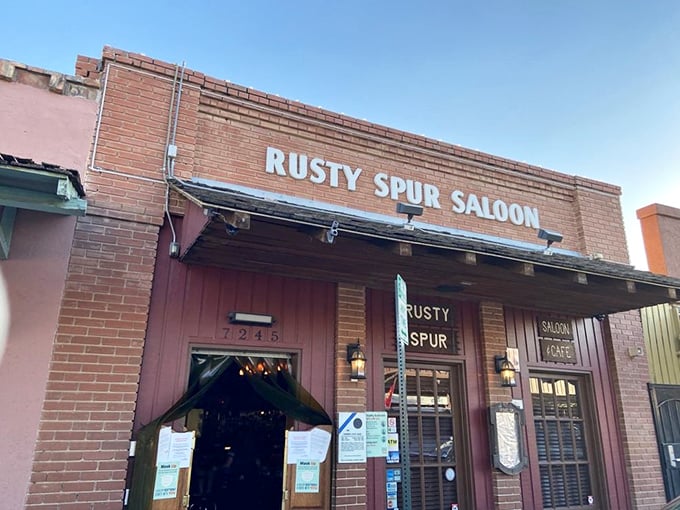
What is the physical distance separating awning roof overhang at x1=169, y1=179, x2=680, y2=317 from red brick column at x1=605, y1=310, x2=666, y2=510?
879mm

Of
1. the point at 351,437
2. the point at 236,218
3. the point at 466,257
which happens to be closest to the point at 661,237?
the point at 466,257

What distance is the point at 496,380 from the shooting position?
20.4 feet

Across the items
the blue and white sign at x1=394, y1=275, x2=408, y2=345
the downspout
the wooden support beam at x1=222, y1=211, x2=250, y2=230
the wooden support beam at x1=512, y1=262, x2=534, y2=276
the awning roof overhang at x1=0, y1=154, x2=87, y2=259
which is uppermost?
the downspout

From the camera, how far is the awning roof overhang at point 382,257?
4.04 metres

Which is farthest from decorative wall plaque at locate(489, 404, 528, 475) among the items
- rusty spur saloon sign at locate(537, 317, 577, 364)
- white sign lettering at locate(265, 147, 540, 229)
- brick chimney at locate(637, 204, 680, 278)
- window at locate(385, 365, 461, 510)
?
brick chimney at locate(637, 204, 680, 278)

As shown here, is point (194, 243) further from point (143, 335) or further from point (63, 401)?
point (63, 401)

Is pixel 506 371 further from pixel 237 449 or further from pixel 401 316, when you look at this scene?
pixel 237 449

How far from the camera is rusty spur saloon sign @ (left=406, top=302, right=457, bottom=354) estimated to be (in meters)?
6.06

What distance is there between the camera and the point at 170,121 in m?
5.39

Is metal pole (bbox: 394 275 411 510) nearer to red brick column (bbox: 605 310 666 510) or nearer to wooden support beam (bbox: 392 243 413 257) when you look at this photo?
wooden support beam (bbox: 392 243 413 257)

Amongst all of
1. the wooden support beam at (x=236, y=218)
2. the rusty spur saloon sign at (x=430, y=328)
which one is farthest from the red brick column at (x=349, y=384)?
the wooden support beam at (x=236, y=218)

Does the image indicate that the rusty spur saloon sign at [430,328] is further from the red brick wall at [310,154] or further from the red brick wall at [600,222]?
the red brick wall at [600,222]

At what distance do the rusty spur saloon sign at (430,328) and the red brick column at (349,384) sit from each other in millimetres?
691

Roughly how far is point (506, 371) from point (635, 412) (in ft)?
7.77
